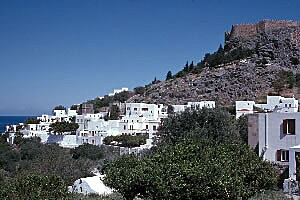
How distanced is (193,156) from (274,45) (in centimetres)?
5292

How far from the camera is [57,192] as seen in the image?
691cm

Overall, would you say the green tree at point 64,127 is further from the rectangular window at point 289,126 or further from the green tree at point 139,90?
the rectangular window at point 289,126

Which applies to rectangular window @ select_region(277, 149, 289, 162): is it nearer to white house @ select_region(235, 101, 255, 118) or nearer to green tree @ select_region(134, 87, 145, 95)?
white house @ select_region(235, 101, 255, 118)

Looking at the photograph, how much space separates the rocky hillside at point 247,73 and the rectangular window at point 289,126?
32255 mm

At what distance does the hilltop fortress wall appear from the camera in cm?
6038

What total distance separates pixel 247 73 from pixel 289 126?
130 feet

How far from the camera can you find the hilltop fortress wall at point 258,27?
60.4m

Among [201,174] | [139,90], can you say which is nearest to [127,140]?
[201,174]

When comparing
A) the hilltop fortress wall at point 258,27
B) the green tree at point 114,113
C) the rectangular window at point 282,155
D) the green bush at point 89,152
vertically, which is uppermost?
the hilltop fortress wall at point 258,27

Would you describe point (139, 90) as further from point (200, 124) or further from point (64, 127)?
point (200, 124)

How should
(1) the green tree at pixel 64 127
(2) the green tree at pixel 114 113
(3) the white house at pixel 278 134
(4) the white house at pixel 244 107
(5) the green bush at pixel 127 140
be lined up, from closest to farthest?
1. (3) the white house at pixel 278 134
2. (5) the green bush at pixel 127 140
3. (4) the white house at pixel 244 107
4. (1) the green tree at pixel 64 127
5. (2) the green tree at pixel 114 113

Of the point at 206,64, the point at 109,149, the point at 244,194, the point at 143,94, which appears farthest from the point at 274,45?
the point at 244,194

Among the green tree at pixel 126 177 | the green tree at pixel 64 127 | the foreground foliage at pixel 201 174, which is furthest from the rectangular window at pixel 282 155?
the green tree at pixel 64 127

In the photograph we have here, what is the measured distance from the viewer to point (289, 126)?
1528 centimetres
